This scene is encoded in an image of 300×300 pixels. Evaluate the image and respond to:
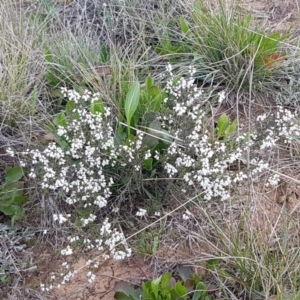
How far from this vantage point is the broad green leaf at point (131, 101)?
2139 millimetres

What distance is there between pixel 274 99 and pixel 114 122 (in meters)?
0.75

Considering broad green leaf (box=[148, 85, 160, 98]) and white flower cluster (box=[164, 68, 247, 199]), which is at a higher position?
broad green leaf (box=[148, 85, 160, 98])

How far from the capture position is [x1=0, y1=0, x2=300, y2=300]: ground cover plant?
1.90 m

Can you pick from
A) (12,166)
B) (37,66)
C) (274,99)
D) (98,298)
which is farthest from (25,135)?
(274,99)

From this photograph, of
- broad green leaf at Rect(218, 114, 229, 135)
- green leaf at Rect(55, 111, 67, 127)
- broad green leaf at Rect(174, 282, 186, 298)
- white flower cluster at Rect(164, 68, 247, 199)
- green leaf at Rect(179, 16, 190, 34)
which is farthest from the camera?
green leaf at Rect(179, 16, 190, 34)

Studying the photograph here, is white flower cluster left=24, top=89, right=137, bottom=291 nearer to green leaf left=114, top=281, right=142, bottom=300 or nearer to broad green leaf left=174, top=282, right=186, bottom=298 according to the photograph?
green leaf left=114, top=281, right=142, bottom=300

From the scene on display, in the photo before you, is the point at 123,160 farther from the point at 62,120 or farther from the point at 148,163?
the point at 62,120

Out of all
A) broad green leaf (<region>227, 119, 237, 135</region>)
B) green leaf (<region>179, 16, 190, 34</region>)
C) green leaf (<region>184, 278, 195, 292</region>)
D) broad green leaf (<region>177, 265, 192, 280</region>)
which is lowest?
broad green leaf (<region>177, 265, 192, 280</region>)

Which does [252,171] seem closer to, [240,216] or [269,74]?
[240,216]

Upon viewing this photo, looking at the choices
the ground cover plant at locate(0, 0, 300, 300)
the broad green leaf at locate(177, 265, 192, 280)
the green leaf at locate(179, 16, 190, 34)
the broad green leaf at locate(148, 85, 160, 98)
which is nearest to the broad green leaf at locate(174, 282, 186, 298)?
the ground cover plant at locate(0, 0, 300, 300)

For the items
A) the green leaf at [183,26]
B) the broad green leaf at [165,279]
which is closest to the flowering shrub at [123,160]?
the broad green leaf at [165,279]

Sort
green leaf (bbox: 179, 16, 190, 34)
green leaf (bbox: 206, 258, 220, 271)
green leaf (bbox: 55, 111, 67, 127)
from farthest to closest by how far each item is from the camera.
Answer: green leaf (bbox: 179, 16, 190, 34) → green leaf (bbox: 55, 111, 67, 127) → green leaf (bbox: 206, 258, 220, 271)

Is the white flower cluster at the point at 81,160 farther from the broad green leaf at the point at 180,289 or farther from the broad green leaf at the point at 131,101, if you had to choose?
the broad green leaf at the point at 180,289

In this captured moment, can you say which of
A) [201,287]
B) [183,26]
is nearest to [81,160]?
[201,287]
